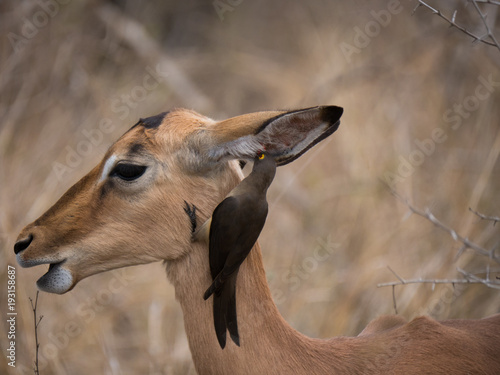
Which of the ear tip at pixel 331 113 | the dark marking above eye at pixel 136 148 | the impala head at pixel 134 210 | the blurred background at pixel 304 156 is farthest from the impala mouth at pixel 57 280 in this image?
the blurred background at pixel 304 156

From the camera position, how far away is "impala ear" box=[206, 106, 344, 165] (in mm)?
2997

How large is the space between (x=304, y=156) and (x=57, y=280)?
214 inches

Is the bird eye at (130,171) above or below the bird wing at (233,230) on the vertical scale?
above

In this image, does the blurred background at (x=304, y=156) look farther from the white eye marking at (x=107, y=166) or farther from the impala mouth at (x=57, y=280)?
the white eye marking at (x=107, y=166)

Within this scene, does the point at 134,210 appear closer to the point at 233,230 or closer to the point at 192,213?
the point at 192,213

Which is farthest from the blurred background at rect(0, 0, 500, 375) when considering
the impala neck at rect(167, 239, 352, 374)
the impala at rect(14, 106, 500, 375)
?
the impala neck at rect(167, 239, 352, 374)

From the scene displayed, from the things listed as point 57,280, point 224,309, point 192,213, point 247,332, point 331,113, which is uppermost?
point 331,113

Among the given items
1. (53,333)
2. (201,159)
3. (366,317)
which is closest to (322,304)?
(366,317)

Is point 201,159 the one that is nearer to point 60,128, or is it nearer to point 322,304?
point 322,304

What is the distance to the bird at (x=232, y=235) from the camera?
300cm

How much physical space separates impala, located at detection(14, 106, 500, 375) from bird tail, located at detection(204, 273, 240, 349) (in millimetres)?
40

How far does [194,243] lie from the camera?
10.6ft

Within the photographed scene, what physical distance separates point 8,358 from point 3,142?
9.00 feet

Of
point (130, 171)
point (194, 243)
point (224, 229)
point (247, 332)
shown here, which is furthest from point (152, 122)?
point (247, 332)
